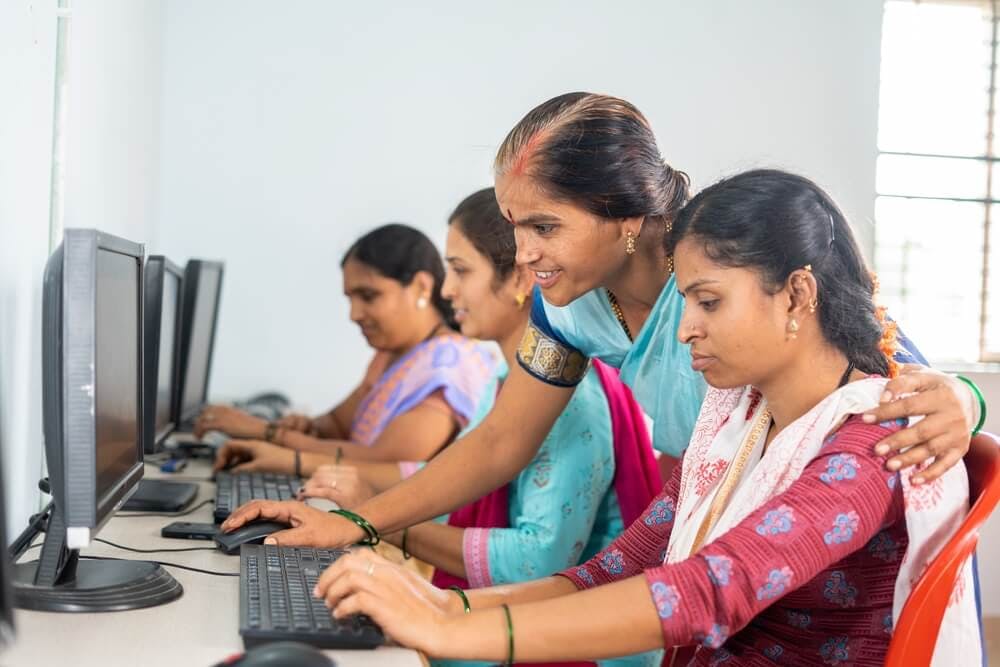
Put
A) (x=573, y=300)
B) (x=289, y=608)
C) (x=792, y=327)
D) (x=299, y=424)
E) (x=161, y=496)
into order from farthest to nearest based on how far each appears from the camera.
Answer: (x=299, y=424) → (x=161, y=496) → (x=573, y=300) → (x=792, y=327) → (x=289, y=608)

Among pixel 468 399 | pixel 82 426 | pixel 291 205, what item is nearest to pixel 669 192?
pixel 82 426

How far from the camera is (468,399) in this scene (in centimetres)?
244

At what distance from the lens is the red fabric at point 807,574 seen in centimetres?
93

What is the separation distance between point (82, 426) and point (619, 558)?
0.63 m

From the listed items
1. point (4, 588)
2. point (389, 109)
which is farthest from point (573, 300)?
point (389, 109)

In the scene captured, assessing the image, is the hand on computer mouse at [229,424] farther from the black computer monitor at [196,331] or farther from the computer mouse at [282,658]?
the computer mouse at [282,658]

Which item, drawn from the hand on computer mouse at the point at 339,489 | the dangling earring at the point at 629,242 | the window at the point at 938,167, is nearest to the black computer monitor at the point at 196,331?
the hand on computer mouse at the point at 339,489

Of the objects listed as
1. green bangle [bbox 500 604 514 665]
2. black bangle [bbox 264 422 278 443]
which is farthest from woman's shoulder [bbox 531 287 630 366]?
black bangle [bbox 264 422 278 443]

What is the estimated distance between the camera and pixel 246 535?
136 cm

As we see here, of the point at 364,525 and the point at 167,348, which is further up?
the point at 167,348

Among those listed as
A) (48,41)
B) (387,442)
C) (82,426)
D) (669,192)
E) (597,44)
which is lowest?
(387,442)

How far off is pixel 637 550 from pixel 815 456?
31 cm

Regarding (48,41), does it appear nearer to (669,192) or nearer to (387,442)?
(669,192)

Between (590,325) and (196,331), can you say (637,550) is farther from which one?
(196,331)
